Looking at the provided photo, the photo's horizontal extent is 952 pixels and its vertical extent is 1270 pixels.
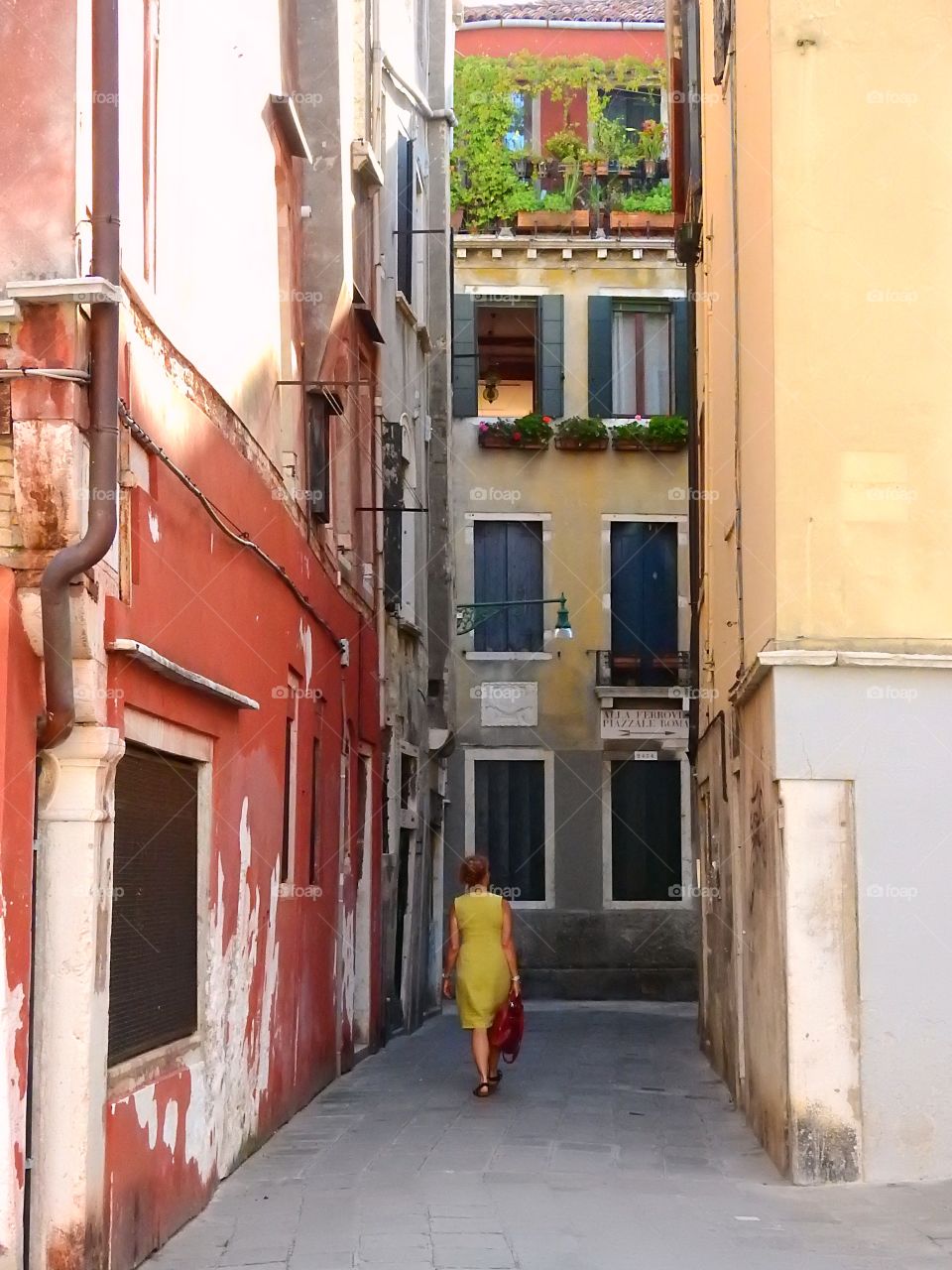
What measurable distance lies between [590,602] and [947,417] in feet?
50.8

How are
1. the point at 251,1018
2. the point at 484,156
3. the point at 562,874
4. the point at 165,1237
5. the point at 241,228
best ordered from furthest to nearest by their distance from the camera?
the point at 484,156, the point at 562,874, the point at 241,228, the point at 251,1018, the point at 165,1237

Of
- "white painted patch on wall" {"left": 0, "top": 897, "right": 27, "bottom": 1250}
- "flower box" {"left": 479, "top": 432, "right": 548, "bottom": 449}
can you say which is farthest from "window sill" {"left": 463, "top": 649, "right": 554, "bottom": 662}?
"white painted patch on wall" {"left": 0, "top": 897, "right": 27, "bottom": 1250}

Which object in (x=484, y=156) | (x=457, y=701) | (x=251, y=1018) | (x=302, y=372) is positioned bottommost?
(x=251, y=1018)

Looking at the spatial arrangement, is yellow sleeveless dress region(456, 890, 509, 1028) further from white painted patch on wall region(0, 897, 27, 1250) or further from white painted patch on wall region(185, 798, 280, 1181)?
white painted patch on wall region(0, 897, 27, 1250)

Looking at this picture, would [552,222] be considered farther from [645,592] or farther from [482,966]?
[482,966]

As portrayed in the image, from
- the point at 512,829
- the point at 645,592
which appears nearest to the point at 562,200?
the point at 645,592

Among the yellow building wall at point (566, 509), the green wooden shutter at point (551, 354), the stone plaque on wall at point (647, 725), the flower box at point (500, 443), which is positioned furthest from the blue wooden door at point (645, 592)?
the green wooden shutter at point (551, 354)

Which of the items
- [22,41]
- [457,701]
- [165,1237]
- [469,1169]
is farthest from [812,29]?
[457,701]

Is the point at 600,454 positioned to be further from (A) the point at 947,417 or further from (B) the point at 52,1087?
(B) the point at 52,1087

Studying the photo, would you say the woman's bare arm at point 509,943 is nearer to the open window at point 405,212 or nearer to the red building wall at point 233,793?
the red building wall at point 233,793

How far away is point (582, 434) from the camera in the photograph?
24.5 metres

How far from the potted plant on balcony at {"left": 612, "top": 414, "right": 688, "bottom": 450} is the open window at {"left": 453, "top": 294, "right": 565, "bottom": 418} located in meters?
0.91

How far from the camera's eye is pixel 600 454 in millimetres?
24750

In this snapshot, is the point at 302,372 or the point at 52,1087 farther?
the point at 302,372
